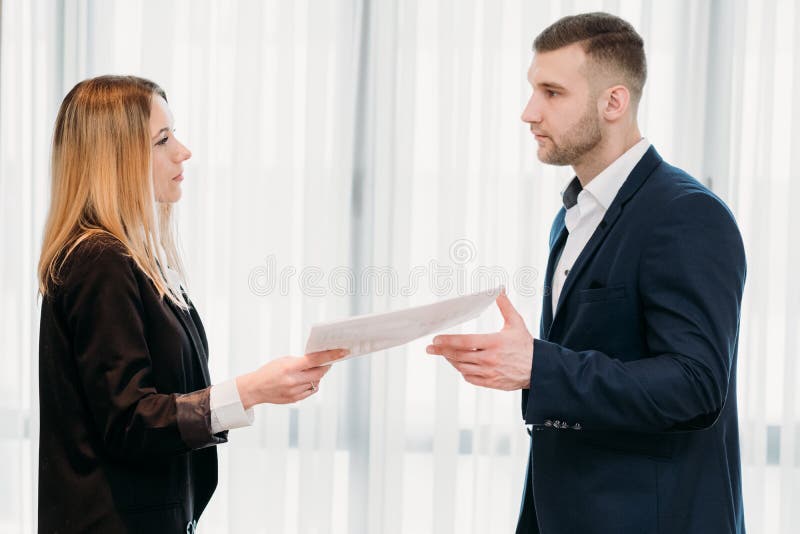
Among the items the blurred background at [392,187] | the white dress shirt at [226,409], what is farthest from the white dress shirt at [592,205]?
the blurred background at [392,187]

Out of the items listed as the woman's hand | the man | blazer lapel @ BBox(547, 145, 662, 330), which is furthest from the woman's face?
blazer lapel @ BBox(547, 145, 662, 330)

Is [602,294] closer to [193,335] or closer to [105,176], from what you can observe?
[193,335]

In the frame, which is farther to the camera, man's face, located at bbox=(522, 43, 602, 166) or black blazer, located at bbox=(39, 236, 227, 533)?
man's face, located at bbox=(522, 43, 602, 166)

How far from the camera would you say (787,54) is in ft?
8.93

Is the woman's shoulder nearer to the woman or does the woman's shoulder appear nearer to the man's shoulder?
the woman

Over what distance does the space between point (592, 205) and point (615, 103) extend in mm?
210

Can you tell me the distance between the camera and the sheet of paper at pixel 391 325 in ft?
3.76

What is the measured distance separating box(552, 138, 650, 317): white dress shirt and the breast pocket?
0.10 metres

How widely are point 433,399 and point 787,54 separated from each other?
70.5 inches

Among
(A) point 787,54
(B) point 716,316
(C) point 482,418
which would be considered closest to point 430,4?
(A) point 787,54

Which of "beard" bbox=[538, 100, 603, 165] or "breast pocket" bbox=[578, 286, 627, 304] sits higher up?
"beard" bbox=[538, 100, 603, 165]

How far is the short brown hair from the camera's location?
154 centimetres

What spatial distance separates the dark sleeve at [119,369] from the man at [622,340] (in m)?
0.48

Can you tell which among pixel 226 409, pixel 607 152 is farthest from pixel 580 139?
pixel 226 409
